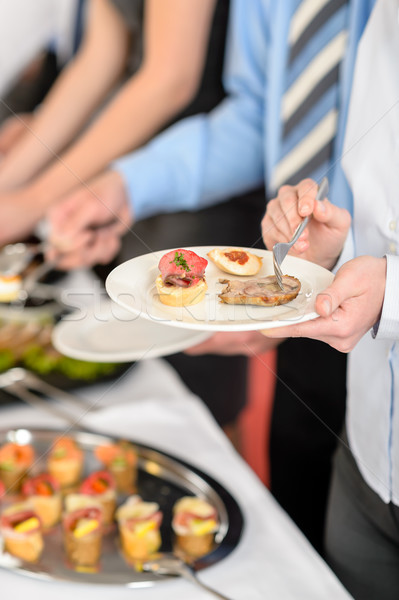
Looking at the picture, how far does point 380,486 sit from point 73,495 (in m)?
0.27

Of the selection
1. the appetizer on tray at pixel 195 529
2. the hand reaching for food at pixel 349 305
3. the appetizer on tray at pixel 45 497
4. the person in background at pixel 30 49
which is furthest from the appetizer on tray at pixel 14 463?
the person in background at pixel 30 49

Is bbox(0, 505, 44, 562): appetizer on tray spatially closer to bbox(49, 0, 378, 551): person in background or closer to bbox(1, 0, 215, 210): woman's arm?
bbox(49, 0, 378, 551): person in background

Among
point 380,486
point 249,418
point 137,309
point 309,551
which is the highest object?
point 137,309

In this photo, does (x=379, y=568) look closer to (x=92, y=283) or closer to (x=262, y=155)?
(x=262, y=155)

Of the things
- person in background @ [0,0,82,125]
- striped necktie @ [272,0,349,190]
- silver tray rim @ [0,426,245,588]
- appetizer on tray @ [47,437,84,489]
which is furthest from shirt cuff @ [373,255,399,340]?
person in background @ [0,0,82,125]

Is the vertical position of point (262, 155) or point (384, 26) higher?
point (384, 26)

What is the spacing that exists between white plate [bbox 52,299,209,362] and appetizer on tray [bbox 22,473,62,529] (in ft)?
0.46

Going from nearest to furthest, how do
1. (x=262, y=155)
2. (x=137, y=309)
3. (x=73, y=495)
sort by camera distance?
(x=137, y=309)
(x=73, y=495)
(x=262, y=155)

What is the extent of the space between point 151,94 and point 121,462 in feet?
1.46

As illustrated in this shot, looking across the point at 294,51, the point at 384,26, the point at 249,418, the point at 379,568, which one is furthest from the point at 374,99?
the point at 249,418

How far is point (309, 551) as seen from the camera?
473 mm

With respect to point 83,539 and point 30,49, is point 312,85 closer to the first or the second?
point 83,539

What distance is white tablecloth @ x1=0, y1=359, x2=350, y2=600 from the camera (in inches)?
17.2

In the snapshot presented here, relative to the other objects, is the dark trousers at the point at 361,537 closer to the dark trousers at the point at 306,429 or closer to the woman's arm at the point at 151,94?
the dark trousers at the point at 306,429
